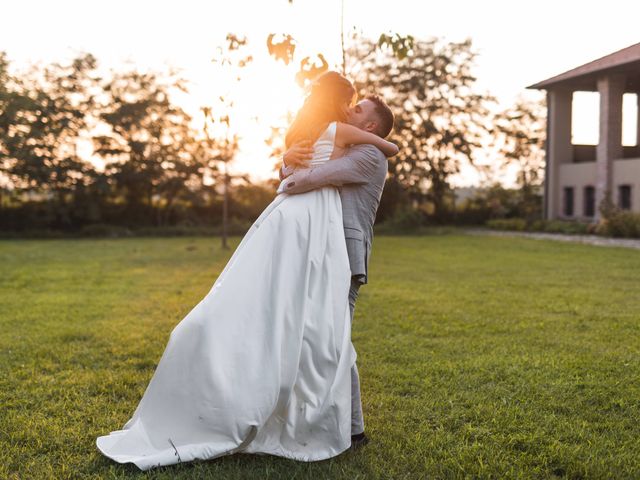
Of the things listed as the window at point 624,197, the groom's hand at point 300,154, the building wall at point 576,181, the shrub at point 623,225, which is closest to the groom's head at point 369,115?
the groom's hand at point 300,154

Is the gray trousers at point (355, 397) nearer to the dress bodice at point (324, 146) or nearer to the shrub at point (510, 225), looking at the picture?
the dress bodice at point (324, 146)

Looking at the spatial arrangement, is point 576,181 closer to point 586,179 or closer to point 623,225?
point 586,179

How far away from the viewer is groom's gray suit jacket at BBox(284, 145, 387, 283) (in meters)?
3.51

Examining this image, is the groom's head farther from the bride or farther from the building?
the building

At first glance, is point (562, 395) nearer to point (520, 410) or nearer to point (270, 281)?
point (520, 410)

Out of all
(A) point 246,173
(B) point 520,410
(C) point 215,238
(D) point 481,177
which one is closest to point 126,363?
(B) point 520,410

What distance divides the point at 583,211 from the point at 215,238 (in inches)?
584

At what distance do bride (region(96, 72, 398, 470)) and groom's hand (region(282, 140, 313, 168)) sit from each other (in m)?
0.11

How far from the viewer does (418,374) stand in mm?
5289

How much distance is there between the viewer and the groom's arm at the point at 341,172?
11.5 ft

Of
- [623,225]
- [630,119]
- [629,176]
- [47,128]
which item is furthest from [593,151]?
[47,128]

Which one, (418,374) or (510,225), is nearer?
(418,374)

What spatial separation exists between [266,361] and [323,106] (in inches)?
52.3

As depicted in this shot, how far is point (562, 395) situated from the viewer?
4.66 metres
